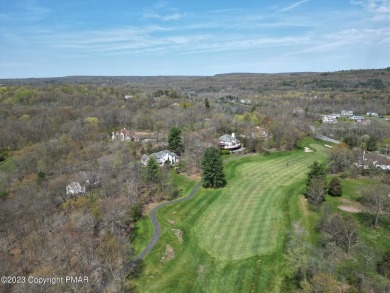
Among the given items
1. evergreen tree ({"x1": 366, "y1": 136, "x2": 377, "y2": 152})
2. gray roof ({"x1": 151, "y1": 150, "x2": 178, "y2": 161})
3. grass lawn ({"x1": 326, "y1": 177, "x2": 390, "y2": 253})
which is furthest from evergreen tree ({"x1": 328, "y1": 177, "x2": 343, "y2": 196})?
gray roof ({"x1": 151, "y1": 150, "x2": 178, "y2": 161})

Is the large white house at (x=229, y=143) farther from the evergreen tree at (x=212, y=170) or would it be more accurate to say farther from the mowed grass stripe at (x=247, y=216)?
the evergreen tree at (x=212, y=170)

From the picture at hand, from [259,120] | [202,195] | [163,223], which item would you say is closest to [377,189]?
[202,195]

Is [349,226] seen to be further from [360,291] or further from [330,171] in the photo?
[330,171]

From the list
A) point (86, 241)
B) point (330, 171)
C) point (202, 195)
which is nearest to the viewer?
point (86, 241)

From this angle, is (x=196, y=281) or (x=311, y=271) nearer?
(x=311, y=271)

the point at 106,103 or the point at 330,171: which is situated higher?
the point at 106,103

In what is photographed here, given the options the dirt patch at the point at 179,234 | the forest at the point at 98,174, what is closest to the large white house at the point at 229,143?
the forest at the point at 98,174
